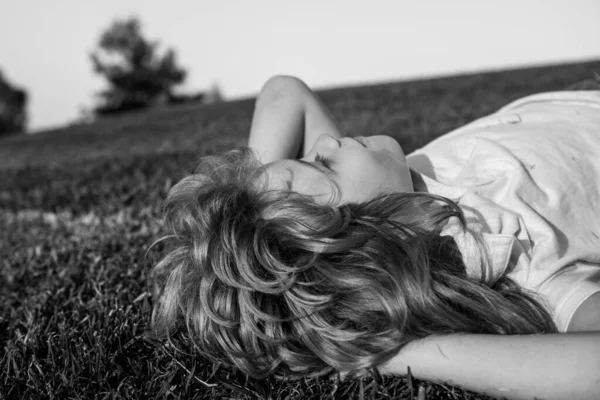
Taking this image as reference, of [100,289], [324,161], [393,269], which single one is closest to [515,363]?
[393,269]

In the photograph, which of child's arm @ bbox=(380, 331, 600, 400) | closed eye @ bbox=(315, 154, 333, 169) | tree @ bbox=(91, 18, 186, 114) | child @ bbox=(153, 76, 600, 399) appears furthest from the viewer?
tree @ bbox=(91, 18, 186, 114)

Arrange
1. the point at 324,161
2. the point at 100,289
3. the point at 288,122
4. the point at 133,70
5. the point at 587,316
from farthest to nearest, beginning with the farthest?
1. the point at 133,70
2. the point at 288,122
3. the point at 100,289
4. the point at 324,161
5. the point at 587,316

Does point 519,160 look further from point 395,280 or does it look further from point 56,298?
point 56,298

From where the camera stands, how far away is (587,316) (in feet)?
4.92

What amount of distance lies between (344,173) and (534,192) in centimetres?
66

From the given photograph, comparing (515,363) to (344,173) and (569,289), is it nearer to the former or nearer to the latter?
(569,289)

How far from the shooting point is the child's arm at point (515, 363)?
1312 mm

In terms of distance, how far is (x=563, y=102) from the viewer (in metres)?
2.65

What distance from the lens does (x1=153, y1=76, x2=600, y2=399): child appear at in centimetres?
146

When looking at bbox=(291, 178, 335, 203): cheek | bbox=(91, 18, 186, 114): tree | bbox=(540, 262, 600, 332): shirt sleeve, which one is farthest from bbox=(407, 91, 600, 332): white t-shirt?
bbox=(91, 18, 186, 114): tree

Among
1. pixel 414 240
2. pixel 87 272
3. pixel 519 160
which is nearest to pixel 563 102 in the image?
pixel 519 160

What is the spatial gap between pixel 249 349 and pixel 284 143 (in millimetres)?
1233

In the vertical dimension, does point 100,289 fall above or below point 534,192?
below

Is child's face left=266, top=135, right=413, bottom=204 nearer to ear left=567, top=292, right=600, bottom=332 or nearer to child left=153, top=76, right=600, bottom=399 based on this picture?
child left=153, top=76, right=600, bottom=399
